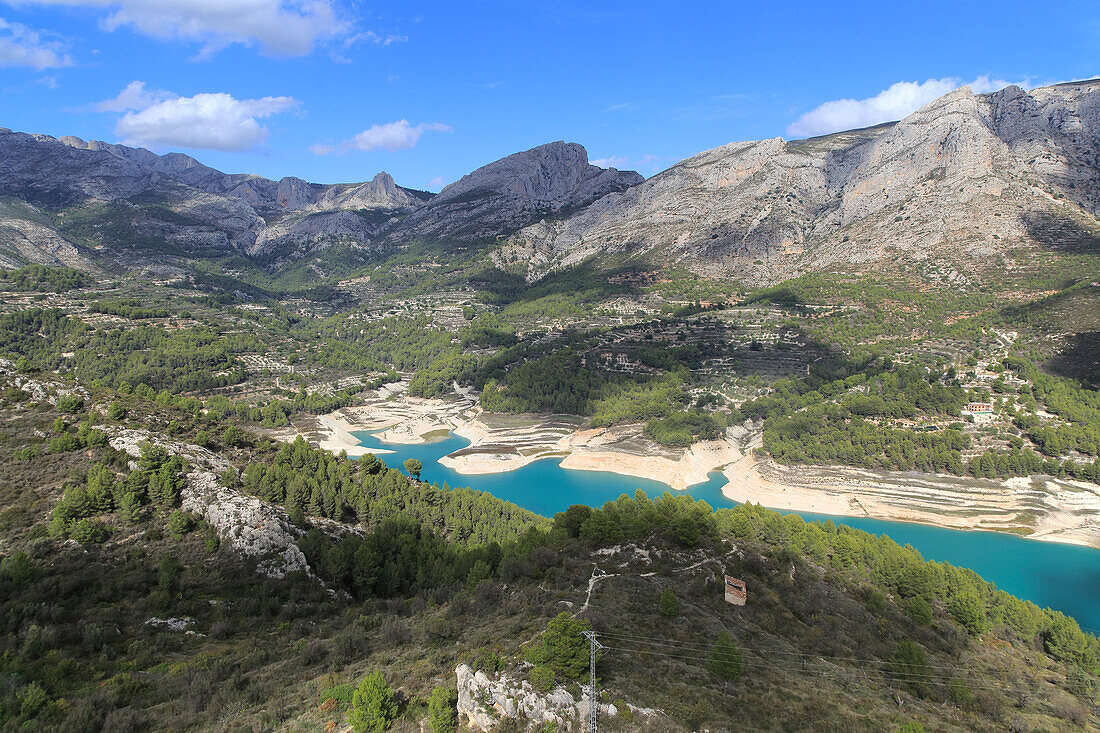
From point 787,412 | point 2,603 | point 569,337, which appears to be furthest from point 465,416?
point 2,603

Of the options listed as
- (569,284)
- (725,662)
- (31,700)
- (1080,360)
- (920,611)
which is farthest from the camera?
(569,284)

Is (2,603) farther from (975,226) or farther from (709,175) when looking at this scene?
(709,175)

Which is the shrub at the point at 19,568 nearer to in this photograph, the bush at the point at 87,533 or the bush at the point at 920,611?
the bush at the point at 87,533

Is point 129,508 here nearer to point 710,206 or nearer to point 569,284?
point 569,284

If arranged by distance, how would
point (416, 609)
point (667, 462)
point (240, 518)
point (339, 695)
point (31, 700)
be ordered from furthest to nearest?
point (667, 462) → point (240, 518) → point (416, 609) → point (339, 695) → point (31, 700)

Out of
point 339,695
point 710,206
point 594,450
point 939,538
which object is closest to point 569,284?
point 710,206

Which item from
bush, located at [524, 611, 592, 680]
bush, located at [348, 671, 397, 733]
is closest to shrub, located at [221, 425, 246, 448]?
bush, located at [348, 671, 397, 733]

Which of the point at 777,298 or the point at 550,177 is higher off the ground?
the point at 550,177
